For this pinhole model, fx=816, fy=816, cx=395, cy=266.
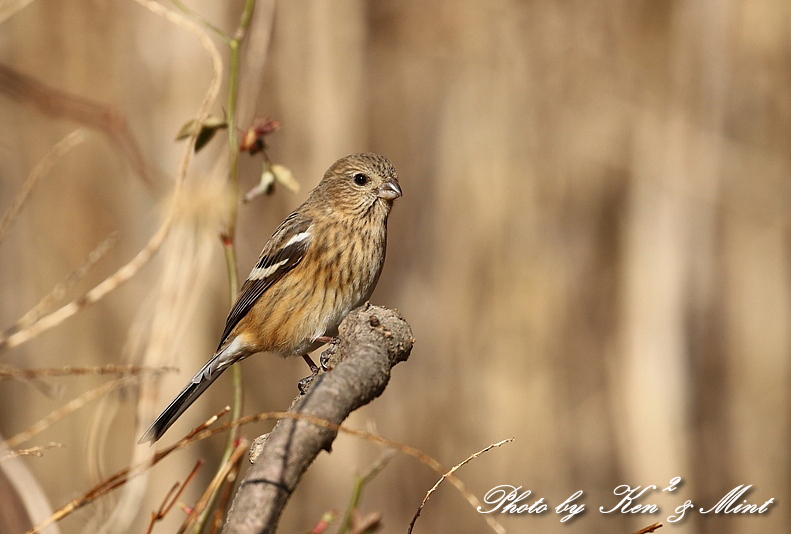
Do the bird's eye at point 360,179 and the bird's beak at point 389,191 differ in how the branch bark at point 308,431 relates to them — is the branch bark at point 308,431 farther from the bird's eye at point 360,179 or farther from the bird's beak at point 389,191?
the bird's eye at point 360,179

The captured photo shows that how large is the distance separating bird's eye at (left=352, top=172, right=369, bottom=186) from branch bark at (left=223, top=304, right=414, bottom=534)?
2129 mm

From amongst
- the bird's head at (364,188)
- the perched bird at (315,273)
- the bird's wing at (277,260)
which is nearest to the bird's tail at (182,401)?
the perched bird at (315,273)

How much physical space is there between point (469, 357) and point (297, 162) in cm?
231

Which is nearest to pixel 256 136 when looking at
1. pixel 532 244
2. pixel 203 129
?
pixel 203 129

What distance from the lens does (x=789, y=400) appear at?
7.43 meters

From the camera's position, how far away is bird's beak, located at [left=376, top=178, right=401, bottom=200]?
4.26 metres

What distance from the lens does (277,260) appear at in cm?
426

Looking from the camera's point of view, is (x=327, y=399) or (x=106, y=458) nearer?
(x=327, y=399)

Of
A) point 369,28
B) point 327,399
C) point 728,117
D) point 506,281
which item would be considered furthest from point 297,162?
point 327,399

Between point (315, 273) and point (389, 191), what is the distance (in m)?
0.59

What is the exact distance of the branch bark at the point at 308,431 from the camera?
4.95ft

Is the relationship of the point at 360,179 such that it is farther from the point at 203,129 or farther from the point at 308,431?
the point at 308,431

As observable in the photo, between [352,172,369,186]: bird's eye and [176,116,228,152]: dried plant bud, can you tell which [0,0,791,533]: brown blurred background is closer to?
[352,172,369,186]: bird's eye

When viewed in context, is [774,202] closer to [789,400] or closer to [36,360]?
[789,400]
